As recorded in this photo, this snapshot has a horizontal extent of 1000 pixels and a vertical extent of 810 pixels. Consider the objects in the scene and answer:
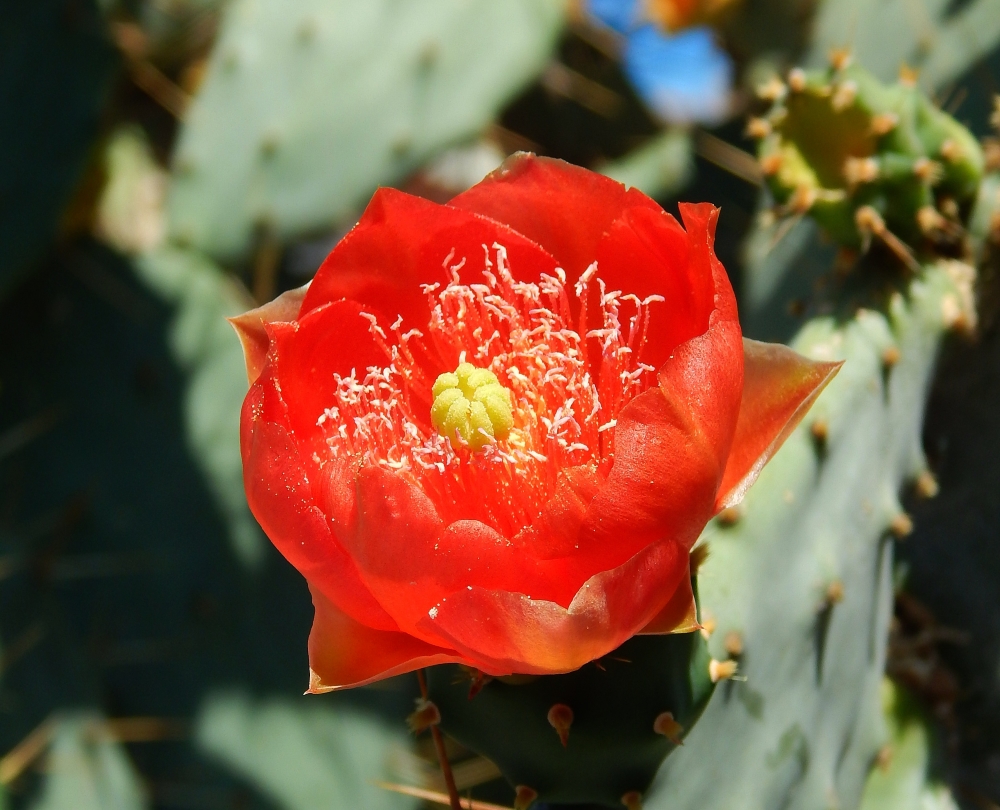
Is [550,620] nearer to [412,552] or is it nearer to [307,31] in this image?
[412,552]

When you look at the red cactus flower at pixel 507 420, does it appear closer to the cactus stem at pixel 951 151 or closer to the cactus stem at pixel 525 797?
the cactus stem at pixel 525 797

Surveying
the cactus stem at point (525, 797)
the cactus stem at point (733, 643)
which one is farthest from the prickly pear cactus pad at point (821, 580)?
the cactus stem at point (525, 797)

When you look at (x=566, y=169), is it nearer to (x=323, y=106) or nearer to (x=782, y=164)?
(x=782, y=164)

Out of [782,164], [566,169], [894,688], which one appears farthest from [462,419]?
[894,688]

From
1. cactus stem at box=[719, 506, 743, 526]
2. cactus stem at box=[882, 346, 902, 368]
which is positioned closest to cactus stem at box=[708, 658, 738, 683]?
cactus stem at box=[719, 506, 743, 526]

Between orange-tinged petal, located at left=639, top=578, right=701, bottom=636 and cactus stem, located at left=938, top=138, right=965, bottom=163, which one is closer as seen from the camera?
orange-tinged petal, located at left=639, top=578, right=701, bottom=636

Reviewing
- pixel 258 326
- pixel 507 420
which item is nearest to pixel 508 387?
pixel 507 420

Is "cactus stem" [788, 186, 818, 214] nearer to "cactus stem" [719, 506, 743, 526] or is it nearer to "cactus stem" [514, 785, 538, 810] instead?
"cactus stem" [719, 506, 743, 526]
